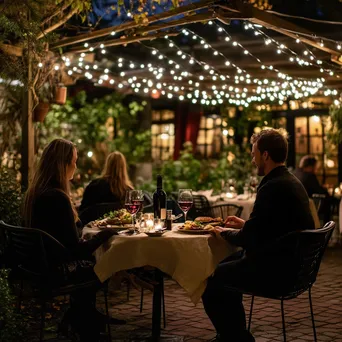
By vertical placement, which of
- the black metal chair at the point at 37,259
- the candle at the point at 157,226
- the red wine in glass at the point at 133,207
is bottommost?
the black metal chair at the point at 37,259

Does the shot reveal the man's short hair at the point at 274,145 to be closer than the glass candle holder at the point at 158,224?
Yes

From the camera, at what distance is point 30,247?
4.61m

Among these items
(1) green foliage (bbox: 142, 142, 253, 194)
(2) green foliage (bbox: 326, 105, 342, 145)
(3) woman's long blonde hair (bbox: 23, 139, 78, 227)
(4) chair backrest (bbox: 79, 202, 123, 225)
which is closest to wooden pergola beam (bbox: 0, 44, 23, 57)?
(4) chair backrest (bbox: 79, 202, 123, 225)

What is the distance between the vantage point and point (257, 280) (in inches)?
177

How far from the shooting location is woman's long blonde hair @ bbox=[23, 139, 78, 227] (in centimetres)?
474

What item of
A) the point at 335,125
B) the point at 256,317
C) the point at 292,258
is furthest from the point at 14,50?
the point at 335,125

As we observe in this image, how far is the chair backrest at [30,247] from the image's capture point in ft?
14.7

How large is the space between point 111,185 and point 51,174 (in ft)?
7.30

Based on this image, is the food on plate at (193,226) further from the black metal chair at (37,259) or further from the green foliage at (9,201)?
the green foliage at (9,201)

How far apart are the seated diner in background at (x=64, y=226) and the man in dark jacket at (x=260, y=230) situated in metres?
0.82

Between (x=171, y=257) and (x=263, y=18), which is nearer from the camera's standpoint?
(x=171, y=257)

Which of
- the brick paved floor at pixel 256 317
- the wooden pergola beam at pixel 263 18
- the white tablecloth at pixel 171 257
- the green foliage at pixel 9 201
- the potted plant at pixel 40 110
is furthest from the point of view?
the potted plant at pixel 40 110

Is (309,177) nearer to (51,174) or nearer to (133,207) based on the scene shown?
(133,207)

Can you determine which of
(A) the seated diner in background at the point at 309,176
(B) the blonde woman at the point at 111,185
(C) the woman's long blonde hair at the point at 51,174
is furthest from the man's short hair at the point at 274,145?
(A) the seated diner in background at the point at 309,176
